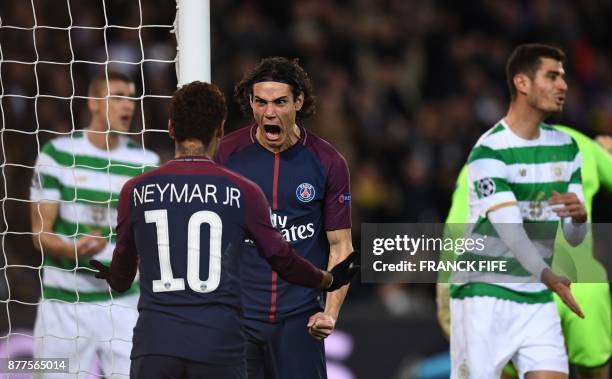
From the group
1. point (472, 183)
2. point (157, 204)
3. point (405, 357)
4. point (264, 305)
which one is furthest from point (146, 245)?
point (405, 357)

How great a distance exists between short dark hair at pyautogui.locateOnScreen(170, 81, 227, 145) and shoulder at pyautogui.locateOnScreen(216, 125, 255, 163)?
98 centimetres

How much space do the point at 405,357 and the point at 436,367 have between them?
24 cm

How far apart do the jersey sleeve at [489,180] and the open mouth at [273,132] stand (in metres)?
1.30

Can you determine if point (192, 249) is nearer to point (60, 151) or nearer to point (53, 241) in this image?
point (53, 241)

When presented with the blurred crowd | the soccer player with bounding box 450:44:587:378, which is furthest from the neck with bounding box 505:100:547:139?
the blurred crowd

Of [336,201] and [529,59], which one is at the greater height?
[529,59]

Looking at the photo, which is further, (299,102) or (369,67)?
(369,67)

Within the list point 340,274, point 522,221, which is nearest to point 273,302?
point 340,274

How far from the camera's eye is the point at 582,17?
14133mm

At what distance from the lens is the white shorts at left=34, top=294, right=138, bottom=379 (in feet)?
23.4

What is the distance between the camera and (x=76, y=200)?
7246 millimetres

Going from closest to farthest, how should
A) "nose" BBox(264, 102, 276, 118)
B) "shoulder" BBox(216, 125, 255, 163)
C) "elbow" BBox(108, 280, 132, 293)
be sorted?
"elbow" BBox(108, 280, 132, 293), "nose" BBox(264, 102, 276, 118), "shoulder" BBox(216, 125, 255, 163)

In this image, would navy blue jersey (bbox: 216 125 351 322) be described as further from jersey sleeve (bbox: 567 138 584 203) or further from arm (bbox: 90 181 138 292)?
jersey sleeve (bbox: 567 138 584 203)

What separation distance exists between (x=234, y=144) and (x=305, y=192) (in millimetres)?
425
